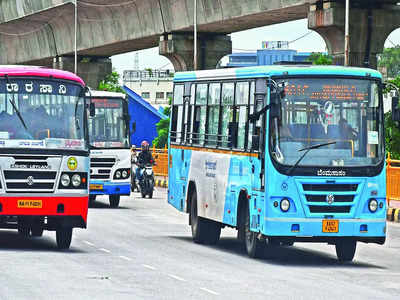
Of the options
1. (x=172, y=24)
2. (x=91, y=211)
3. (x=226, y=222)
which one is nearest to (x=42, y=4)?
(x=172, y=24)

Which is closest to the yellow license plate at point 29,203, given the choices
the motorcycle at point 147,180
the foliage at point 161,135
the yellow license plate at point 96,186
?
the yellow license plate at point 96,186

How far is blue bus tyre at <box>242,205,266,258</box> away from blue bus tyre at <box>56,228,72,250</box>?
2.84 m

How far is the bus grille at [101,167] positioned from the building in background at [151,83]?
4682 inches

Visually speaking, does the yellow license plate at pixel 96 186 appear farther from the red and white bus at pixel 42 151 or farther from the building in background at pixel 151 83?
the building in background at pixel 151 83

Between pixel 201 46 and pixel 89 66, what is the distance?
1468 centimetres

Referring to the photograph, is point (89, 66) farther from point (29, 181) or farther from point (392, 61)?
point (392, 61)

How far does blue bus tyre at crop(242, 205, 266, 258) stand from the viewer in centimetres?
1828

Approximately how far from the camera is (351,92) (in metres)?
18.0

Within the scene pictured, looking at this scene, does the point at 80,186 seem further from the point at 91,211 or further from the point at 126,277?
the point at 91,211

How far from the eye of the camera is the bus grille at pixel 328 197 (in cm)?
1752

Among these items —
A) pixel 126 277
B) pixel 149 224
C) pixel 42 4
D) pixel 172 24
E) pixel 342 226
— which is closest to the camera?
pixel 126 277

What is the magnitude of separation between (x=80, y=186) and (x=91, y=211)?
1125 cm

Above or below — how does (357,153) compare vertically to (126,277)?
above

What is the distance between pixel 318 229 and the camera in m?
17.5
